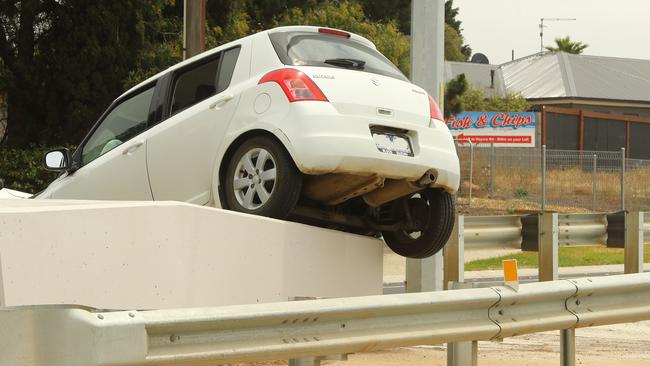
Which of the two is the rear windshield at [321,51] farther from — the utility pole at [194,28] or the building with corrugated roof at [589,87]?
the building with corrugated roof at [589,87]

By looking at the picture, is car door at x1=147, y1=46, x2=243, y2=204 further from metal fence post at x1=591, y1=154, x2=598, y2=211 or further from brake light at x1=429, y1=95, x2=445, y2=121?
metal fence post at x1=591, y1=154, x2=598, y2=211

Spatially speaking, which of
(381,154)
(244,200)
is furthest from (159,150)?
(381,154)

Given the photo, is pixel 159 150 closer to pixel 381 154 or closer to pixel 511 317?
pixel 381 154

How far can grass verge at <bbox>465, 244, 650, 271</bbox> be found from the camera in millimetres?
21984

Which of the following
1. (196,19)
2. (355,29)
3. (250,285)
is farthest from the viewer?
(355,29)

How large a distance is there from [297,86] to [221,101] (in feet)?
2.33

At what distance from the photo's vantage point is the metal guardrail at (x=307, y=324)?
4.00 m

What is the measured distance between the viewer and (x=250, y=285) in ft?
20.1

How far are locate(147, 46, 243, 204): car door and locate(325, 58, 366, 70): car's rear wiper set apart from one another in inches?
23.7

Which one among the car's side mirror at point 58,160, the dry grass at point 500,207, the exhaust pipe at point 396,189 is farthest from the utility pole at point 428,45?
the dry grass at point 500,207

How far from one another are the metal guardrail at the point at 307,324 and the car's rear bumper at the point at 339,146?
150 cm

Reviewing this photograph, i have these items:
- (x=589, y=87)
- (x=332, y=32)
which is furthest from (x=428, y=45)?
(x=589, y=87)

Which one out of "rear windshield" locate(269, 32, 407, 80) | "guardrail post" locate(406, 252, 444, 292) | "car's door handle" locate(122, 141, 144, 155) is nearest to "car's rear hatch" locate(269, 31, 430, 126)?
"rear windshield" locate(269, 32, 407, 80)

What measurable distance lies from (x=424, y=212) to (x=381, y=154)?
35.4 inches
